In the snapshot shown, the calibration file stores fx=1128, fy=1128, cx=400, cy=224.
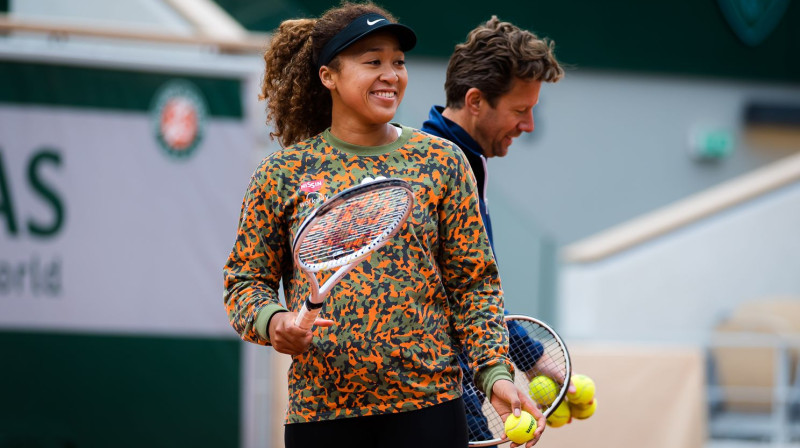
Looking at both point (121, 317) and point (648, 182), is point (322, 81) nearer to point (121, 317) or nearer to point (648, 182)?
point (121, 317)

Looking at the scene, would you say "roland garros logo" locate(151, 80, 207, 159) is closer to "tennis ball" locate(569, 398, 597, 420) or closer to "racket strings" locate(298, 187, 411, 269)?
"tennis ball" locate(569, 398, 597, 420)

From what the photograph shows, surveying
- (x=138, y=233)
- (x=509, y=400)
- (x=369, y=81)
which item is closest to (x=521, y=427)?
(x=509, y=400)

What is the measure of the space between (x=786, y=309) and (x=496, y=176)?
15.7ft

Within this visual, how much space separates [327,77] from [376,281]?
56cm

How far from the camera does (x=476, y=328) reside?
270 centimetres

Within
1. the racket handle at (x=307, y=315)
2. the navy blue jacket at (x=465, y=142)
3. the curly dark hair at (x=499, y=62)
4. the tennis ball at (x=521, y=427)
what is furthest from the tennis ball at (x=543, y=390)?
the racket handle at (x=307, y=315)

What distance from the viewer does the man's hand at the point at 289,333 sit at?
8.00ft

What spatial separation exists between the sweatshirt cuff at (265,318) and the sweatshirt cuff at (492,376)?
1.68ft

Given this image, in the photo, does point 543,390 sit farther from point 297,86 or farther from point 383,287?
point 297,86

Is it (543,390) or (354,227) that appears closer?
(354,227)

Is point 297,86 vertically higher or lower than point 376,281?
higher

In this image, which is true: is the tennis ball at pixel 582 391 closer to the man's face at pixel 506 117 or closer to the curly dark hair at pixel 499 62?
the man's face at pixel 506 117

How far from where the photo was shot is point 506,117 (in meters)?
3.62

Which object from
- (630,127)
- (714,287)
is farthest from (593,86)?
(714,287)
